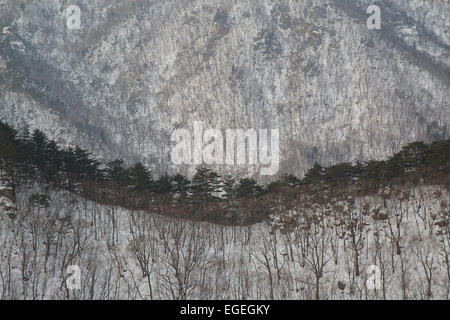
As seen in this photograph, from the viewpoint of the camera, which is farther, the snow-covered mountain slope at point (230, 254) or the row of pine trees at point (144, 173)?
the row of pine trees at point (144, 173)

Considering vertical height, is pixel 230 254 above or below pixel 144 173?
below

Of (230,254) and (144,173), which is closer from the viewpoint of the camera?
(230,254)

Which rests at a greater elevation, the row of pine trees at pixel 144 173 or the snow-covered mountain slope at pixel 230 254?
the row of pine trees at pixel 144 173

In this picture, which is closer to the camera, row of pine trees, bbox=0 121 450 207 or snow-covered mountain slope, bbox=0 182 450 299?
snow-covered mountain slope, bbox=0 182 450 299

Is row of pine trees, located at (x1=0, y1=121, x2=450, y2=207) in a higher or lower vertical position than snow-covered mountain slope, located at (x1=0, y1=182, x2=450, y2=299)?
higher
